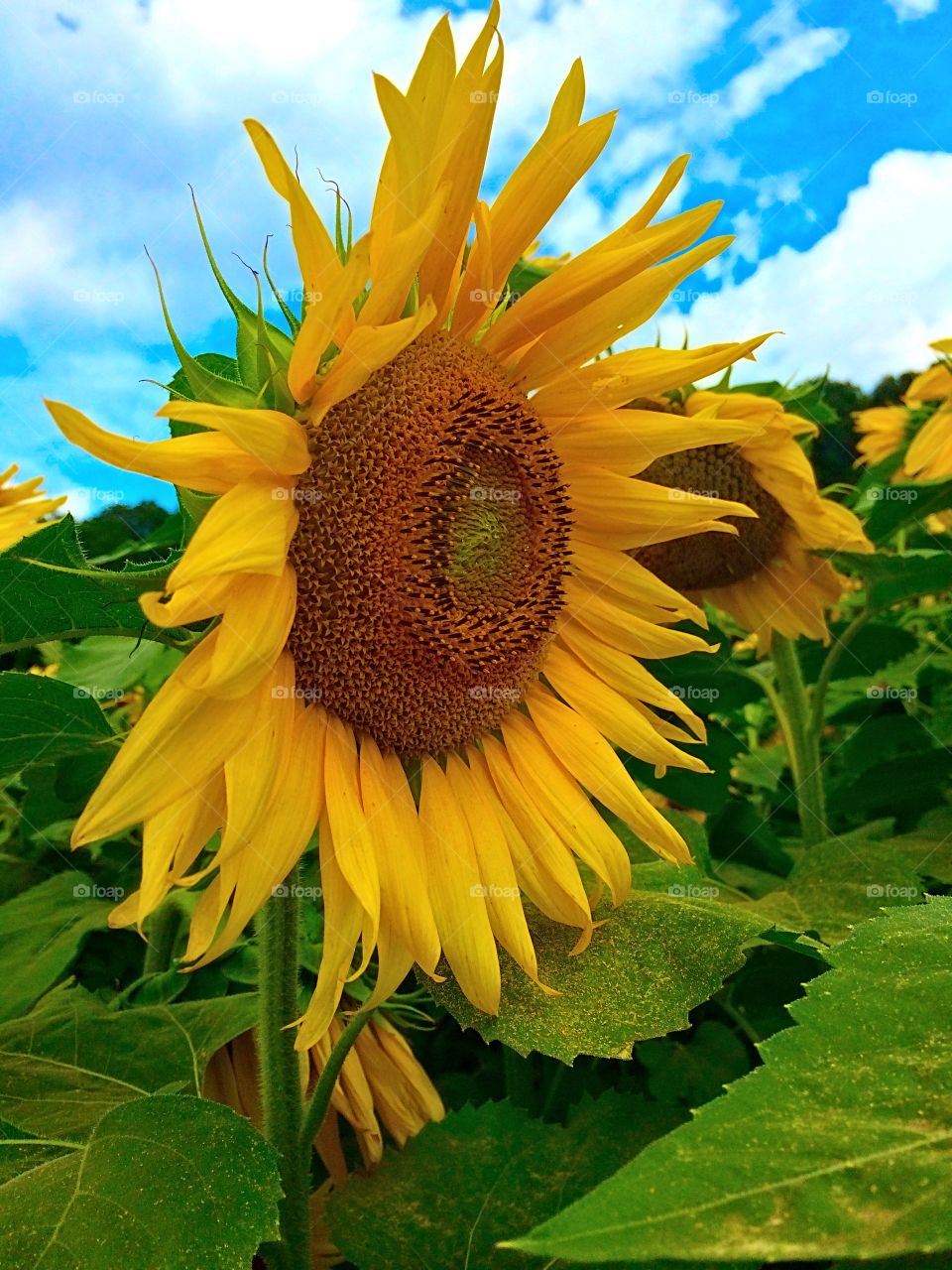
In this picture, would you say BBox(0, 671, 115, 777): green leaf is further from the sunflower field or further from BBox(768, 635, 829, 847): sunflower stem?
BBox(768, 635, 829, 847): sunflower stem

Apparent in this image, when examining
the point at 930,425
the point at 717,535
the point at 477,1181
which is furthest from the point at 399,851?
the point at 930,425

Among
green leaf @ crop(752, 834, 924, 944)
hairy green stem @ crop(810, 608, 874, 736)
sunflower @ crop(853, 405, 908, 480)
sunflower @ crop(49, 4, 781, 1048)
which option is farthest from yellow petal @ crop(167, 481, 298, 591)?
sunflower @ crop(853, 405, 908, 480)

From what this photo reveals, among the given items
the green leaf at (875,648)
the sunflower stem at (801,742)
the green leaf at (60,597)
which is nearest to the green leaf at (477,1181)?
the green leaf at (60,597)

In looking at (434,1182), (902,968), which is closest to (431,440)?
(902,968)

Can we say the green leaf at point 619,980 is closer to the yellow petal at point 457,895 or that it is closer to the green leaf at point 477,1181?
the yellow petal at point 457,895

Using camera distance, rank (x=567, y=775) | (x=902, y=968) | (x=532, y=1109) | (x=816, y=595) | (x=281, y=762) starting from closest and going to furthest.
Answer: (x=902, y=968) → (x=281, y=762) → (x=567, y=775) → (x=532, y=1109) → (x=816, y=595)

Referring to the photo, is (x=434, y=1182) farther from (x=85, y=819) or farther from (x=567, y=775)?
(x=85, y=819)

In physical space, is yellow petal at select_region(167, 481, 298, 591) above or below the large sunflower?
below
